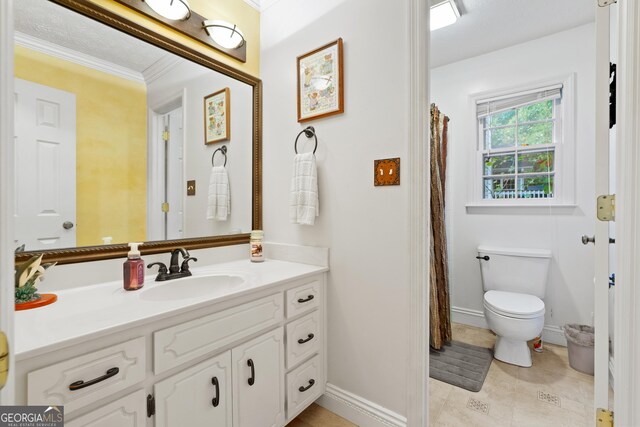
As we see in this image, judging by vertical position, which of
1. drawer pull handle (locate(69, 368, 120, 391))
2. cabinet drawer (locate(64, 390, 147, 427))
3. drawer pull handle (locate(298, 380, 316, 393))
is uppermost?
drawer pull handle (locate(69, 368, 120, 391))

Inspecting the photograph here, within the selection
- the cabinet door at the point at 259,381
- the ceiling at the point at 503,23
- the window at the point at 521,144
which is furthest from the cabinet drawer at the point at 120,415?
the window at the point at 521,144

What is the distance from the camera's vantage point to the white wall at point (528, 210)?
7.42 ft

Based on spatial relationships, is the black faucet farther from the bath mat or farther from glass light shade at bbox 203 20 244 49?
the bath mat

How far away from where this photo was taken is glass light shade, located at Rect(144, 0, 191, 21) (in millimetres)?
1469

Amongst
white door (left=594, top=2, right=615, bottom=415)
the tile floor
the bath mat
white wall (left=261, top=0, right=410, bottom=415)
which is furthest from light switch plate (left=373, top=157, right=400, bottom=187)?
the bath mat

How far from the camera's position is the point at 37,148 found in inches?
45.6

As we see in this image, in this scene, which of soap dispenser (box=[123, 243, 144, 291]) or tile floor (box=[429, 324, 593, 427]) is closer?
soap dispenser (box=[123, 243, 144, 291])

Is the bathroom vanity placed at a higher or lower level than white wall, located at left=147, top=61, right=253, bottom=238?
lower

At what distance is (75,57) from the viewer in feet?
4.14

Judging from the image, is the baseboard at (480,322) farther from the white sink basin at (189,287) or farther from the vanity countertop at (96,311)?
the white sink basin at (189,287)

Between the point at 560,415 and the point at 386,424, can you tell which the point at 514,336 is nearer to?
the point at 560,415

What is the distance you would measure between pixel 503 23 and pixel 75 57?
2.73 m

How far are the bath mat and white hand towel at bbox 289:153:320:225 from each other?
1.43m

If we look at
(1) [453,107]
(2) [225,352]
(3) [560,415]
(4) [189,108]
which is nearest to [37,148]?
(4) [189,108]
